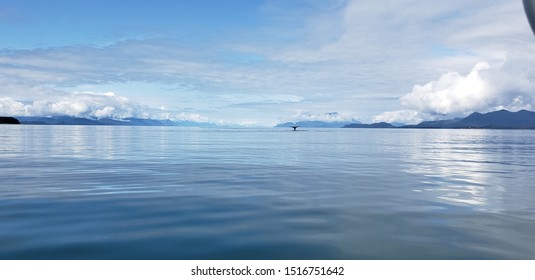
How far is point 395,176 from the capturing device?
85.7 feet

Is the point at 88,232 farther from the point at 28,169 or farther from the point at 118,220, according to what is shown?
the point at 28,169

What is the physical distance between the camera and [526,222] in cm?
1312

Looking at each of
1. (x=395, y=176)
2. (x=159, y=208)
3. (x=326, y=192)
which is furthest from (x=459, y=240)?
(x=395, y=176)

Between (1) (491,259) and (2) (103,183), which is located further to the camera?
(2) (103,183)

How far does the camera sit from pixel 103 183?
71.0 feet

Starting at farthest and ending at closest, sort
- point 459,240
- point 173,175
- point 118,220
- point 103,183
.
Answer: point 173,175 < point 103,183 < point 118,220 < point 459,240

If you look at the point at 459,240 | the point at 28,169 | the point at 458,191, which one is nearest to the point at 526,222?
the point at 459,240

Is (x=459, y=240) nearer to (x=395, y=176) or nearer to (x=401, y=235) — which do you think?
(x=401, y=235)

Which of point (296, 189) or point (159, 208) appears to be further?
point (296, 189)

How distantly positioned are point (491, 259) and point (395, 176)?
661 inches
